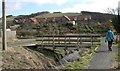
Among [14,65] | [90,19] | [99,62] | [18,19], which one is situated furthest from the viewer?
[18,19]

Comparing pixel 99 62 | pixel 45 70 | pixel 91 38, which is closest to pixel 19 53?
pixel 45 70

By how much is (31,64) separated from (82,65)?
2.23 meters

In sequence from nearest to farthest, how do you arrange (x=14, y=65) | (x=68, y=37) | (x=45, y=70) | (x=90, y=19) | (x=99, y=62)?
(x=14, y=65) < (x=45, y=70) < (x=99, y=62) < (x=68, y=37) < (x=90, y=19)

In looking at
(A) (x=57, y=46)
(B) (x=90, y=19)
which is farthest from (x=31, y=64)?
(B) (x=90, y=19)

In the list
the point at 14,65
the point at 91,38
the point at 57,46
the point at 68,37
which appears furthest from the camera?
the point at 68,37

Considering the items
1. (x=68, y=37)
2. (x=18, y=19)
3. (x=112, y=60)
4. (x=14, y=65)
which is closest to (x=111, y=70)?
(x=112, y=60)

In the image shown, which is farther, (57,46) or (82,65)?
(57,46)

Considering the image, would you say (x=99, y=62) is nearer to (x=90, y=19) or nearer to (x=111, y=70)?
(x=111, y=70)

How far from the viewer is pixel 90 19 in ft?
212

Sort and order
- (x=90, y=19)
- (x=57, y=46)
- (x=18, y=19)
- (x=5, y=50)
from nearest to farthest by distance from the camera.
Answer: (x=5, y=50) → (x=57, y=46) → (x=90, y=19) → (x=18, y=19)

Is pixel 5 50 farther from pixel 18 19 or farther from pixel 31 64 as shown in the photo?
pixel 18 19

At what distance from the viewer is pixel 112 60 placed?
42.4 feet

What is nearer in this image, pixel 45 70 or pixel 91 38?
pixel 45 70

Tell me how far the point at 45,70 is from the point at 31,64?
53cm
